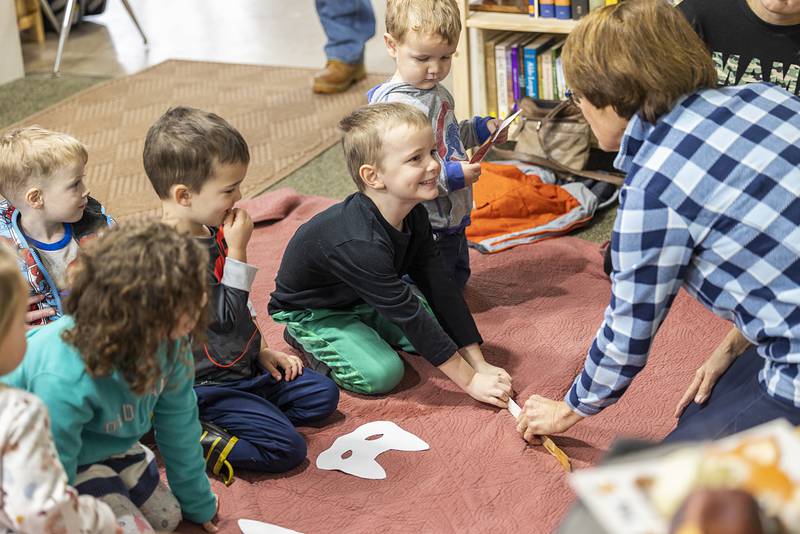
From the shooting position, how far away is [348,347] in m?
2.04

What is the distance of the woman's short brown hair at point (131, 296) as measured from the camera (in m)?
1.26

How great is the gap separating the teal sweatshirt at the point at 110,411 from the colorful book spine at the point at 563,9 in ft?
6.66

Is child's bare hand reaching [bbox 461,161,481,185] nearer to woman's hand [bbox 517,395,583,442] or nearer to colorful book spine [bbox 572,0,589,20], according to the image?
woman's hand [bbox 517,395,583,442]

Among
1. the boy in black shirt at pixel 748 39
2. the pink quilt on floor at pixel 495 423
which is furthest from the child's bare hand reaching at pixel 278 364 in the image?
the boy in black shirt at pixel 748 39

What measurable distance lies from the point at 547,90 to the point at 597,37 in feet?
5.97

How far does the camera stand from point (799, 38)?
2.26 meters

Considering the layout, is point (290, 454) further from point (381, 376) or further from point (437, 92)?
point (437, 92)

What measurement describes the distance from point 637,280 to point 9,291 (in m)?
0.85

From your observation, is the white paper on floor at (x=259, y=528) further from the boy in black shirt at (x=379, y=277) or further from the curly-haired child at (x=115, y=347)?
the boy in black shirt at (x=379, y=277)

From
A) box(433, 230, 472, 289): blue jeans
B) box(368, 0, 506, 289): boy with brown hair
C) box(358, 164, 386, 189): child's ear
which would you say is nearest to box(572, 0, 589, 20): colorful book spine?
box(368, 0, 506, 289): boy with brown hair

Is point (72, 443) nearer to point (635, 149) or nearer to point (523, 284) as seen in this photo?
point (635, 149)

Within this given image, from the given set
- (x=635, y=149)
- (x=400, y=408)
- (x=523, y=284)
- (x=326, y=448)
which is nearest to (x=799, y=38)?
(x=523, y=284)

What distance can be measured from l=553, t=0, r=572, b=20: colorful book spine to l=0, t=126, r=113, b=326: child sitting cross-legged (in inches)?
68.6

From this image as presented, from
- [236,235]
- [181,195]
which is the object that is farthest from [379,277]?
[181,195]
